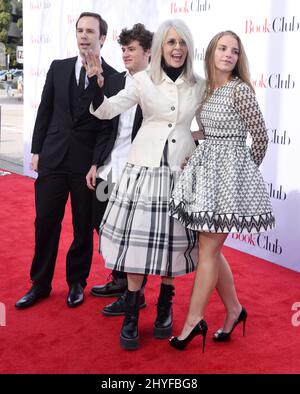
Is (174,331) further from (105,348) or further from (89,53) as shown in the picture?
(89,53)

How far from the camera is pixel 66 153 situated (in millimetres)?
3102

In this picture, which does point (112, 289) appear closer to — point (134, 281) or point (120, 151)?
point (134, 281)

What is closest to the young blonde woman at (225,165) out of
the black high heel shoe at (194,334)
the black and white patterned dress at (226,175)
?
the black and white patterned dress at (226,175)

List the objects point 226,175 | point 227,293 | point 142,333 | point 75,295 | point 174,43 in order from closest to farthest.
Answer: point 226,175
point 174,43
point 227,293
point 142,333
point 75,295

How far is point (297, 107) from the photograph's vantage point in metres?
4.05

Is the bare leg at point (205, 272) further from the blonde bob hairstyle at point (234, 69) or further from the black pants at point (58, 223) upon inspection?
the black pants at point (58, 223)

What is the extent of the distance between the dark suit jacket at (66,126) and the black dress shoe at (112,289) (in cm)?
80

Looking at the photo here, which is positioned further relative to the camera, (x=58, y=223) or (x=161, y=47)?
(x=58, y=223)

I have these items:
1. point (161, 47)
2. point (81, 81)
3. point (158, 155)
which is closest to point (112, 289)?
point (158, 155)

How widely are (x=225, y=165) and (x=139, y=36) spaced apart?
3.30 ft

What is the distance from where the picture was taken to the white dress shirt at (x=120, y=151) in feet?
10.2

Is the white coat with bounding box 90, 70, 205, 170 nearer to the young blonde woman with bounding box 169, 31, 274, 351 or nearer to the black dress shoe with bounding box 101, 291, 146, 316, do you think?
the young blonde woman with bounding box 169, 31, 274, 351

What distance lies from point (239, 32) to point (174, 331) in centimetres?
256

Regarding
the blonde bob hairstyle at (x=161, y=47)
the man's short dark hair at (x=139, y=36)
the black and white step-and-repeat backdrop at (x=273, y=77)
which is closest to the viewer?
the blonde bob hairstyle at (x=161, y=47)
